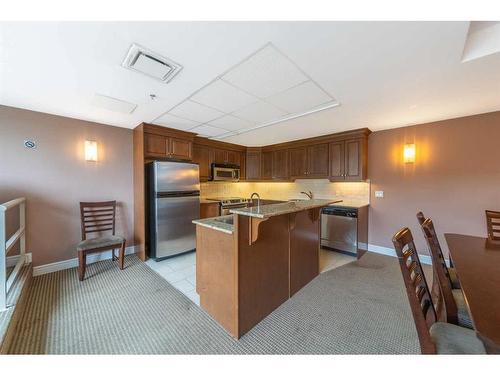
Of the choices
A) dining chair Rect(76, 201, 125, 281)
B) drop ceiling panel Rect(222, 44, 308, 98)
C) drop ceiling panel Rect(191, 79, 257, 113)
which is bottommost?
dining chair Rect(76, 201, 125, 281)

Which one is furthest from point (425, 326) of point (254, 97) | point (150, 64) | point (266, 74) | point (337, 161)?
point (337, 161)

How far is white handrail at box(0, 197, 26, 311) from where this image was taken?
5.84ft

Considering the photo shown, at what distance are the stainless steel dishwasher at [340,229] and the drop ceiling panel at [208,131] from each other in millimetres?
2575

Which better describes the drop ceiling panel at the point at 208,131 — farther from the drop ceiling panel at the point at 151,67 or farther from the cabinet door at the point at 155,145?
the drop ceiling panel at the point at 151,67

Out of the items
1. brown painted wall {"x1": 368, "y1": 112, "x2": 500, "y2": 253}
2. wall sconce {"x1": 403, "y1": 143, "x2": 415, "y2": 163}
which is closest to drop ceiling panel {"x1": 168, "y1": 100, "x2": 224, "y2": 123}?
brown painted wall {"x1": 368, "y1": 112, "x2": 500, "y2": 253}

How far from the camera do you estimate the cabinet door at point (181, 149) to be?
3.70 m

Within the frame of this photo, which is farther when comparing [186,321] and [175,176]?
[175,176]

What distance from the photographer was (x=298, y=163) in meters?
4.65

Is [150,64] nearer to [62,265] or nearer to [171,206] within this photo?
[171,206]

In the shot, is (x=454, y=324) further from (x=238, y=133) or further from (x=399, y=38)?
(x=238, y=133)

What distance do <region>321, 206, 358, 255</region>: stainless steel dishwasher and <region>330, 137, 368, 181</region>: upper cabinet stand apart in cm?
66

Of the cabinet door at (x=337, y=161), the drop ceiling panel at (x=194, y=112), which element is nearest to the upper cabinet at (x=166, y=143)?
the drop ceiling panel at (x=194, y=112)

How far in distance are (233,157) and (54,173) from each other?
10.9 ft

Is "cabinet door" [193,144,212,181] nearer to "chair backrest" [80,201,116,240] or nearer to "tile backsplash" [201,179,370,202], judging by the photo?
"tile backsplash" [201,179,370,202]
